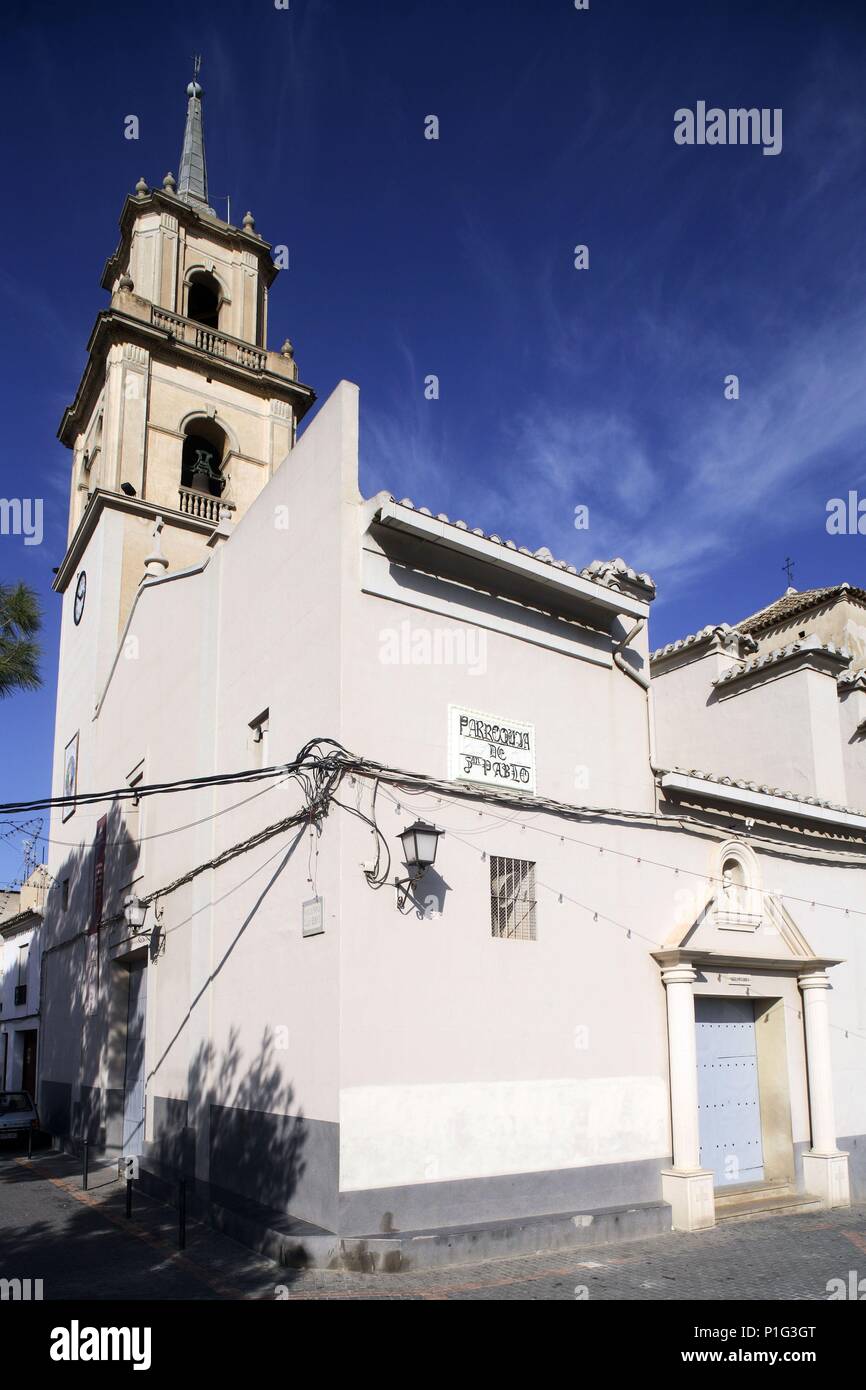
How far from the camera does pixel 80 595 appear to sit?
20.7 m

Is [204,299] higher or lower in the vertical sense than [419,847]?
higher

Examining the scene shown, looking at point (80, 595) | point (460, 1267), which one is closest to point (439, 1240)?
point (460, 1267)

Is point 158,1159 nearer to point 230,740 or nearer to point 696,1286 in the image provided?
point 230,740

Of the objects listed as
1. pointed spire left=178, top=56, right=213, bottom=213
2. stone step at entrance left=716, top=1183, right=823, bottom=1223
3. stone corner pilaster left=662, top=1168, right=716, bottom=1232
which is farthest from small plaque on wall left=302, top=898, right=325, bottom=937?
pointed spire left=178, top=56, right=213, bottom=213

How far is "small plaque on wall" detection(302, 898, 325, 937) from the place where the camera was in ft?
30.3

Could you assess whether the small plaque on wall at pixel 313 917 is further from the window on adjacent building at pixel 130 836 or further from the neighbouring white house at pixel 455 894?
the window on adjacent building at pixel 130 836

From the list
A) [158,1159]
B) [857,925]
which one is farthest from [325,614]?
[857,925]

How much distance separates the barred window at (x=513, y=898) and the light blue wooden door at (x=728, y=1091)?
10.3 feet

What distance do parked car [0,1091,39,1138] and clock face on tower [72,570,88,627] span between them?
30.7ft

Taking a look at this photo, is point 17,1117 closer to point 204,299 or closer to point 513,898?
point 513,898

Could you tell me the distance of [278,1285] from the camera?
8.00 meters

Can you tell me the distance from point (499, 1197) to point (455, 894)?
274 centimetres

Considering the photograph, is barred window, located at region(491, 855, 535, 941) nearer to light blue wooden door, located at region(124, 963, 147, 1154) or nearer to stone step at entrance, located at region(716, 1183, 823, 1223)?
stone step at entrance, located at region(716, 1183, 823, 1223)

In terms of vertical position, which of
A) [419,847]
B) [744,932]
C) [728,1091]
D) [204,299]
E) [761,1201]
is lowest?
[761,1201]
